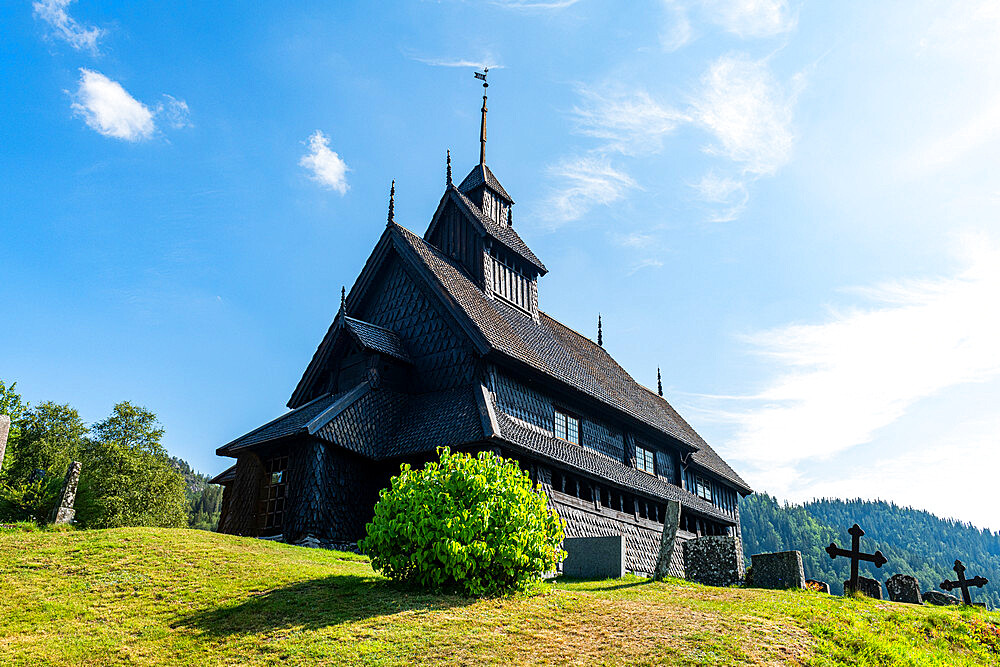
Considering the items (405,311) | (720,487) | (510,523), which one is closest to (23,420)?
(405,311)

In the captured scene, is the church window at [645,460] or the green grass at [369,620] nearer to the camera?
the green grass at [369,620]

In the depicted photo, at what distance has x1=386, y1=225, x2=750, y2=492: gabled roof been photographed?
84.1ft

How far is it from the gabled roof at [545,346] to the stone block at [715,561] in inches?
347

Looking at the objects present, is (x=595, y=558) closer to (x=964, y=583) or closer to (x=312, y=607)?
(x=312, y=607)

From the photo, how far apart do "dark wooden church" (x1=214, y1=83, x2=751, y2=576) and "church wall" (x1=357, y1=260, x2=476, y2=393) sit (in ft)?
0.18

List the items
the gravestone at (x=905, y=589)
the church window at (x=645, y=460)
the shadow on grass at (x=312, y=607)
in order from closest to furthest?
the shadow on grass at (x=312, y=607) < the gravestone at (x=905, y=589) < the church window at (x=645, y=460)

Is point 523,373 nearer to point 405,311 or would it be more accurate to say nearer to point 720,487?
point 405,311

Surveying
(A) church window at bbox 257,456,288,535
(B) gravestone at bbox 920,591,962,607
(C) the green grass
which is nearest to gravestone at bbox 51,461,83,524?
(A) church window at bbox 257,456,288,535

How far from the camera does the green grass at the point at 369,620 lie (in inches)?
410

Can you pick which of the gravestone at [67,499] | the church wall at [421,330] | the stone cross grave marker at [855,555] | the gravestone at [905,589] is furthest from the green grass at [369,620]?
the church wall at [421,330]

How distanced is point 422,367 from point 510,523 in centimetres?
1301

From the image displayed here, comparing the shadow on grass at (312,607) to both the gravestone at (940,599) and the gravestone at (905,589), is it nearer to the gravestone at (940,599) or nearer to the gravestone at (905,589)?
the gravestone at (905,589)

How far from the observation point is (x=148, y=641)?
10.8 meters

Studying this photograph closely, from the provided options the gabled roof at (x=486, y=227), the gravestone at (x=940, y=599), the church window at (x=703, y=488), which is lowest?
the gravestone at (x=940, y=599)
